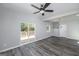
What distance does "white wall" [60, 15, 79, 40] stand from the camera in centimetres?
574

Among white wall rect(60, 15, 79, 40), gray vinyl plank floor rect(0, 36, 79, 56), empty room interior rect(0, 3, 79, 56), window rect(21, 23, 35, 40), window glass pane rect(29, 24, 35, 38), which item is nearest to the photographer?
gray vinyl plank floor rect(0, 36, 79, 56)

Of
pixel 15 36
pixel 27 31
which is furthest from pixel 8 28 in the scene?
pixel 27 31

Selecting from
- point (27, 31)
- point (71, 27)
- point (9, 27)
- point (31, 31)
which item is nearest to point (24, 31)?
point (27, 31)

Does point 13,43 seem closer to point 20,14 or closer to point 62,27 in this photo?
point 20,14

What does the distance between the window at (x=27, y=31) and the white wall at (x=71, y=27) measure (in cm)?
324

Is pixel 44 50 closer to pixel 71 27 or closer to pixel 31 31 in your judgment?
pixel 31 31

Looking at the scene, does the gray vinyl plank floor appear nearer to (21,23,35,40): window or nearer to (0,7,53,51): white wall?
(0,7,53,51): white wall

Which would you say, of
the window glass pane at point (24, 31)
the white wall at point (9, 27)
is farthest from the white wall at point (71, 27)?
the white wall at point (9, 27)

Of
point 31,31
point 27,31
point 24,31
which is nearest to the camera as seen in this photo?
point 24,31

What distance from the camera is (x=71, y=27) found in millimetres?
6145

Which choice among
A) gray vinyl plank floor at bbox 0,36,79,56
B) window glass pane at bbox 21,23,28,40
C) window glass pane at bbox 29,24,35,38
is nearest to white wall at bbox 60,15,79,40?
gray vinyl plank floor at bbox 0,36,79,56

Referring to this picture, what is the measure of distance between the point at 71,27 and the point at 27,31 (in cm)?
398

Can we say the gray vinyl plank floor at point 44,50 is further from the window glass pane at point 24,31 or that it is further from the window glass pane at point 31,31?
the window glass pane at point 31,31

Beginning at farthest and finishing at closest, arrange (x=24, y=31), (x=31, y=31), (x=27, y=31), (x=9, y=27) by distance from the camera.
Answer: (x=31, y=31), (x=27, y=31), (x=24, y=31), (x=9, y=27)
